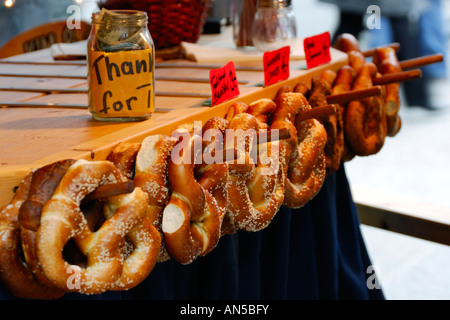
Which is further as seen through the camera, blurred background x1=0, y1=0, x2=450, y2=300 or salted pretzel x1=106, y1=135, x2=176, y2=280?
blurred background x1=0, y1=0, x2=450, y2=300

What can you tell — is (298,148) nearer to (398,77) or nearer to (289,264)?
(398,77)

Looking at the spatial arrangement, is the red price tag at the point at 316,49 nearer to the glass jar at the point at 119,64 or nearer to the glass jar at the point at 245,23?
the glass jar at the point at 245,23

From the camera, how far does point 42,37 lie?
7.04 feet

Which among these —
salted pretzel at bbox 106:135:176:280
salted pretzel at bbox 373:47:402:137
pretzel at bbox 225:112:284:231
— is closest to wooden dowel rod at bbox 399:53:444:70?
salted pretzel at bbox 373:47:402:137

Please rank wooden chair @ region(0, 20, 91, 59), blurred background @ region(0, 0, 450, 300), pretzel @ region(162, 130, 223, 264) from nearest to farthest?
pretzel @ region(162, 130, 223, 264), wooden chair @ region(0, 20, 91, 59), blurred background @ region(0, 0, 450, 300)

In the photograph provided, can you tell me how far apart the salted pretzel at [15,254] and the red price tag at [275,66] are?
620mm

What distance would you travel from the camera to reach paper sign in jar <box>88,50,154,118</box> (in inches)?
37.3

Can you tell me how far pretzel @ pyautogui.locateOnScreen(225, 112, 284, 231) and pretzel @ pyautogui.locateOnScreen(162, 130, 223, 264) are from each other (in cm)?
8

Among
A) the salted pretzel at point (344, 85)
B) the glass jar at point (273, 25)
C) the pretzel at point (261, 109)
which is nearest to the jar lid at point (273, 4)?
the glass jar at point (273, 25)

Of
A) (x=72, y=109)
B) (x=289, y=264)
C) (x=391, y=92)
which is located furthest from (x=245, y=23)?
(x=72, y=109)

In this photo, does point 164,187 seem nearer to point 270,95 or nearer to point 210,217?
point 210,217

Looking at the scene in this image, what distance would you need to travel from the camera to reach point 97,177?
745mm

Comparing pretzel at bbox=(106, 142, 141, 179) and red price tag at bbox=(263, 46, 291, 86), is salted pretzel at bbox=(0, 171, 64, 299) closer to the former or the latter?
pretzel at bbox=(106, 142, 141, 179)

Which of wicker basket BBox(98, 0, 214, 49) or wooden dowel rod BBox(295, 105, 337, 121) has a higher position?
wicker basket BBox(98, 0, 214, 49)
